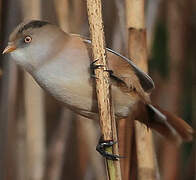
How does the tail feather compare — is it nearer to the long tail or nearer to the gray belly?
the long tail

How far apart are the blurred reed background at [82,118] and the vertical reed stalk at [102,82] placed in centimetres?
58

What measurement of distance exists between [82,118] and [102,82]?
835mm

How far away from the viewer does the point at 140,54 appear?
1384 millimetres

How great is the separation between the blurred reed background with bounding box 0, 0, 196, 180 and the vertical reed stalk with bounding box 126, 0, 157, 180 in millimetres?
400

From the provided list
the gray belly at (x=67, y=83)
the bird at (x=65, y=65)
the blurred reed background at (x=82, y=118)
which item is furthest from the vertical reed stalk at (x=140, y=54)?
the blurred reed background at (x=82, y=118)

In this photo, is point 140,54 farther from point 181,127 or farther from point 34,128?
point 34,128

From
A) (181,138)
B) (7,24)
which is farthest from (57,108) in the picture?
(181,138)

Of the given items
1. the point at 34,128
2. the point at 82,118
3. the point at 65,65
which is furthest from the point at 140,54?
the point at 82,118

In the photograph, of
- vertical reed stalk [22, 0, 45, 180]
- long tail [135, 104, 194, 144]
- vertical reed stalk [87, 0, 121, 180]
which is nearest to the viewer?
vertical reed stalk [87, 0, 121, 180]

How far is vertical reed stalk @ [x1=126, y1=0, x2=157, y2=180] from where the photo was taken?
1354mm

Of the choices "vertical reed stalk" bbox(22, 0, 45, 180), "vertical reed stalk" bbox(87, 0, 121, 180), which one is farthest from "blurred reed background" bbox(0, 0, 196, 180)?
"vertical reed stalk" bbox(87, 0, 121, 180)

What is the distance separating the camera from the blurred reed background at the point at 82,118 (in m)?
1.79

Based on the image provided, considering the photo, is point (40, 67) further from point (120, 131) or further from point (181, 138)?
point (181, 138)

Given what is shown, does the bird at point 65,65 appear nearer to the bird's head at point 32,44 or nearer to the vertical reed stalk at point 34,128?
the bird's head at point 32,44
